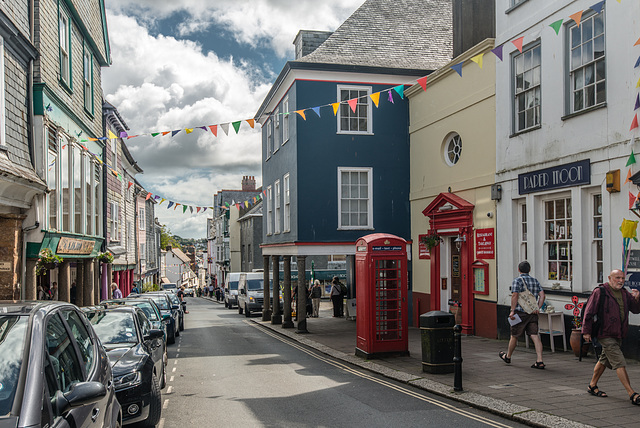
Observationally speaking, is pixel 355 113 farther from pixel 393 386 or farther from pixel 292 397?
pixel 292 397

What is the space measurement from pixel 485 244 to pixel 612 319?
7657mm

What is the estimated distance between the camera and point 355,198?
67.1 ft

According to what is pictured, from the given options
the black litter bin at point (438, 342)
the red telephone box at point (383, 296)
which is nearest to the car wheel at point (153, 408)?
the black litter bin at point (438, 342)

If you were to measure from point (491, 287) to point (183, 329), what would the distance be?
13.4 meters

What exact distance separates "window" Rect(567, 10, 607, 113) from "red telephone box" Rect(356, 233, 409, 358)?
4689 mm

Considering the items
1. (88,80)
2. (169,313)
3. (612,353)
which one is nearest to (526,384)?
(612,353)

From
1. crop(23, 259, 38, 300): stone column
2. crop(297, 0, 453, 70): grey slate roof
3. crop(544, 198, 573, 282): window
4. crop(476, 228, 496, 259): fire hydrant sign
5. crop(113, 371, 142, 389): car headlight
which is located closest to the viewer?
crop(113, 371, 142, 389): car headlight

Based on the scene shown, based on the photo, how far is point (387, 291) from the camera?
1301cm

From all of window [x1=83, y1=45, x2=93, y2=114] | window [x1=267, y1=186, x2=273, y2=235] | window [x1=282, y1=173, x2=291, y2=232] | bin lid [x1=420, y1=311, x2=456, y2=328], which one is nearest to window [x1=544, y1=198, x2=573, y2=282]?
bin lid [x1=420, y1=311, x2=456, y2=328]

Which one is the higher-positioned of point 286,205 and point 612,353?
point 286,205

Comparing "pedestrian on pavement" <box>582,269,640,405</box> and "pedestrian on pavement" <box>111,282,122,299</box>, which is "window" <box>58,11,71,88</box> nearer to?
"pedestrian on pavement" <box>111,282,122,299</box>

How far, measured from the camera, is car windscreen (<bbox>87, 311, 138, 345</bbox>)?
8568 millimetres

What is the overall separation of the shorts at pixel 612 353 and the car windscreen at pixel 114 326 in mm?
6427

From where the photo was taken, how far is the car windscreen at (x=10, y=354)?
3.47 meters
